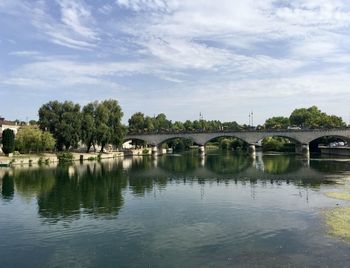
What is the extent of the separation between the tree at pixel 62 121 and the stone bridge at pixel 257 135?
39189mm

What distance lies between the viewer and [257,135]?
12419 centimetres

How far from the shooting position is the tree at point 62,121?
91519 millimetres

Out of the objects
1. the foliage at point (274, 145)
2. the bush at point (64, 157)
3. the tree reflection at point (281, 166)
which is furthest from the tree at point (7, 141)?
the foliage at point (274, 145)

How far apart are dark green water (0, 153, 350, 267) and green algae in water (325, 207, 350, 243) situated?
630 millimetres

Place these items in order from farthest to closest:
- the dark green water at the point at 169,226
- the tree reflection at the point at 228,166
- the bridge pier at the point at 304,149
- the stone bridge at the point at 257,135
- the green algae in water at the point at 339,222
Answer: the stone bridge at the point at 257,135 < the bridge pier at the point at 304,149 < the tree reflection at the point at 228,166 < the green algae in water at the point at 339,222 < the dark green water at the point at 169,226

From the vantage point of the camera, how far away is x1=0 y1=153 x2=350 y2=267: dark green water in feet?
65.8

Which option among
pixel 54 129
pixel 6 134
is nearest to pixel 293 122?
pixel 54 129

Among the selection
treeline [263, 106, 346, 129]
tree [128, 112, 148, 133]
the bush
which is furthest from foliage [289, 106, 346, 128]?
the bush

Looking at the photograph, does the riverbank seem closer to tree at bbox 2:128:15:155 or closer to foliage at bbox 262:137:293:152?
tree at bbox 2:128:15:155

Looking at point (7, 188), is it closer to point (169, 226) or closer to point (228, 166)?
point (169, 226)

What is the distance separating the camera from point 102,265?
1936 cm

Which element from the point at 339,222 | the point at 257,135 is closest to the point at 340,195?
the point at 339,222

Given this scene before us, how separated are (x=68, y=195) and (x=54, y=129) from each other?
55087mm

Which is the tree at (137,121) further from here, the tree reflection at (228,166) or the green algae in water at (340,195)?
the green algae in water at (340,195)
